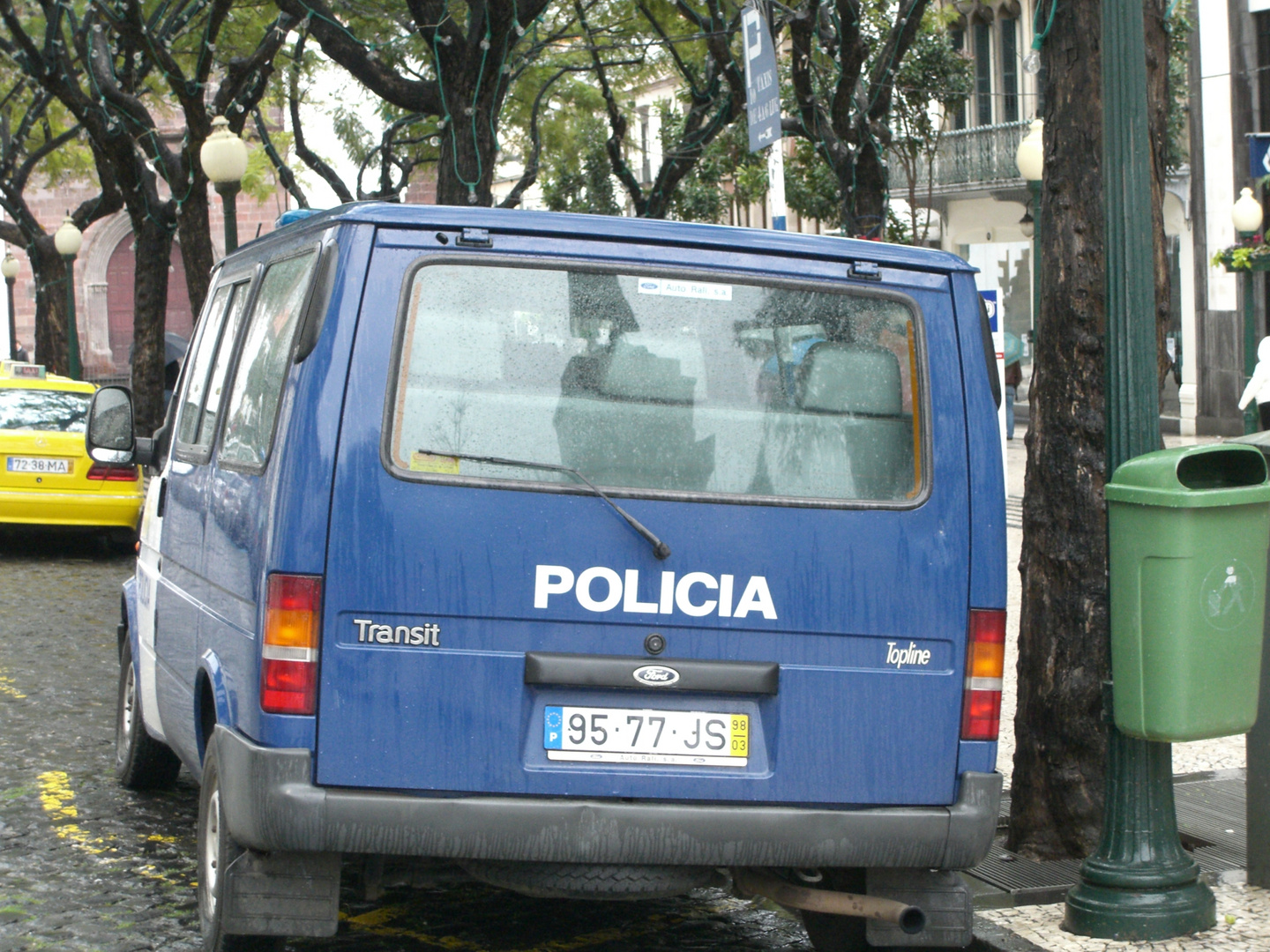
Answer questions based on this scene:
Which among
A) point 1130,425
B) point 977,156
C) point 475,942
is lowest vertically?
point 475,942

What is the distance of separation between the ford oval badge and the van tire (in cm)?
42

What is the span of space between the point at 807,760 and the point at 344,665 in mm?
1082

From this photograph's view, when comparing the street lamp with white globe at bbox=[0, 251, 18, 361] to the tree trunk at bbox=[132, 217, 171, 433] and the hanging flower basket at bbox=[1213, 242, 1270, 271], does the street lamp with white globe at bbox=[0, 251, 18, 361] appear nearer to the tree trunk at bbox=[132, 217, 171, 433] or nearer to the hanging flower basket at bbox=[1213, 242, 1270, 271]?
the tree trunk at bbox=[132, 217, 171, 433]

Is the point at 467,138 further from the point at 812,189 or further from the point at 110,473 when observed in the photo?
the point at 812,189

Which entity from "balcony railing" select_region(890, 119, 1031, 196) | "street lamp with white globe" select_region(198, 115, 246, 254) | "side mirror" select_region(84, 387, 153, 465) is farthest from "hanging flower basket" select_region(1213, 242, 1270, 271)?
"side mirror" select_region(84, 387, 153, 465)

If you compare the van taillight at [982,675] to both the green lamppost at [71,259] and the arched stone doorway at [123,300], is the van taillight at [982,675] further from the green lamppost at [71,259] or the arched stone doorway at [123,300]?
the arched stone doorway at [123,300]

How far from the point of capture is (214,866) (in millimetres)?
4590

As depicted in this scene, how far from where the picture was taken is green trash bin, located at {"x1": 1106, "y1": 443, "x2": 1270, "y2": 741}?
4.62 meters

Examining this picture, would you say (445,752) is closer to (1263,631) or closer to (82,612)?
(1263,631)

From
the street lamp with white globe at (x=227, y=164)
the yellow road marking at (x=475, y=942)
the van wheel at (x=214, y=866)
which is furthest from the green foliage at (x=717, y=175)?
the van wheel at (x=214, y=866)

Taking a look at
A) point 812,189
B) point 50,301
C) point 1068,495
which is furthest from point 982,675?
point 50,301

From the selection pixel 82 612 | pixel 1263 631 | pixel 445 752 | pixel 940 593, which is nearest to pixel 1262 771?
pixel 1263 631

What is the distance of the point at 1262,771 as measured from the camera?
17.3ft

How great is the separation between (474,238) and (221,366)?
137 centimetres
